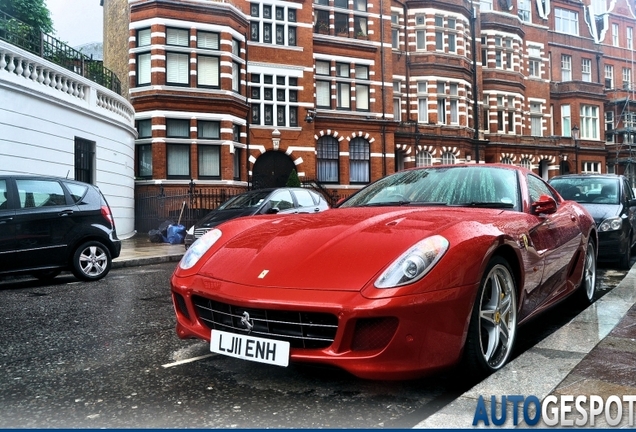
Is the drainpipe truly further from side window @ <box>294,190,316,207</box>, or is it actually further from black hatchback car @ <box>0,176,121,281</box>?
black hatchback car @ <box>0,176,121,281</box>

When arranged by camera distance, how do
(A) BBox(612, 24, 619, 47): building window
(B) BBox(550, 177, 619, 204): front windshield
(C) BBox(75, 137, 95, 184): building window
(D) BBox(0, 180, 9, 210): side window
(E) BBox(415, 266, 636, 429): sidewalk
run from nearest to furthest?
(E) BBox(415, 266, 636, 429): sidewalk → (D) BBox(0, 180, 9, 210): side window → (B) BBox(550, 177, 619, 204): front windshield → (C) BBox(75, 137, 95, 184): building window → (A) BBox(612, 24, 619, 47): building window

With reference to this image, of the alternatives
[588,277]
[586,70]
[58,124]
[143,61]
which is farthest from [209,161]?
[586,70]

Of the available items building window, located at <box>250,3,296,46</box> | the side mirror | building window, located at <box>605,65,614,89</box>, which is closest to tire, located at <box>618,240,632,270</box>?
the side mirror

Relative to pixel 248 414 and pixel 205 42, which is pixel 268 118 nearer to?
pixel 205 42

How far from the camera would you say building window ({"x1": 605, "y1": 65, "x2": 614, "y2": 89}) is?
44906mm

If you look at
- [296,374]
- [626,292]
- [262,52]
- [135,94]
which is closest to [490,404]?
[296,374]

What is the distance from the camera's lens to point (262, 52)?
25.3m

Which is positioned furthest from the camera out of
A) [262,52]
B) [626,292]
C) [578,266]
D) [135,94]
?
[262,52]

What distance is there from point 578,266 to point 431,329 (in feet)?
9.54

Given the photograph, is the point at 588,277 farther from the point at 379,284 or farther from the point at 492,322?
the point at 379,284

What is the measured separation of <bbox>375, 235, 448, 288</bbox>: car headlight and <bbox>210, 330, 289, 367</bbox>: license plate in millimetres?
602

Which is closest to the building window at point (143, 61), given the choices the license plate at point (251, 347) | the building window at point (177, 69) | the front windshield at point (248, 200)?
the building window at point (177, 69)

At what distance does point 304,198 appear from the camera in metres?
12.1

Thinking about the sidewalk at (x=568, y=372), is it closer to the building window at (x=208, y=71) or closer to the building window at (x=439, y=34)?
the building window at (x=208, y=71)
